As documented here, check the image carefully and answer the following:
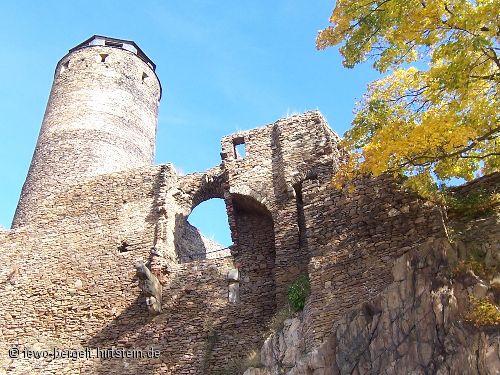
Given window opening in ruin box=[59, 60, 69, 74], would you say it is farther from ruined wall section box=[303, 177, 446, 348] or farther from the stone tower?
ruined wall section box=[303, 177, 446, 348]

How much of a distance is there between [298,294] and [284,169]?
4.08 meters

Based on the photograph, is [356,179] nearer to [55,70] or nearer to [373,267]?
[373,267]

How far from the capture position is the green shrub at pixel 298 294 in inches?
473

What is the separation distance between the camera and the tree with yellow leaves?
9.20 meters

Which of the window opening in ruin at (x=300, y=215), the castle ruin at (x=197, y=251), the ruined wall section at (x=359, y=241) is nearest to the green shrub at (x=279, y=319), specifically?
the castle ruin at (x=197, y=251)

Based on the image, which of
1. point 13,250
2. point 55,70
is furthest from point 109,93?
point 13,250

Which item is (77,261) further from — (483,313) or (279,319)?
(483,313)

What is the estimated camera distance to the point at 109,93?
22.6 metres

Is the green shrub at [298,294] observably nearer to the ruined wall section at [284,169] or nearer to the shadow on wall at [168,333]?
the ruined wall section at [284,169]

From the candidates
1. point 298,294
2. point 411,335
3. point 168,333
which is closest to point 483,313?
point 411,335

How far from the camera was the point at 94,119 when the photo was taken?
21.5 meters

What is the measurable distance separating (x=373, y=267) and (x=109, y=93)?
15.1 meters

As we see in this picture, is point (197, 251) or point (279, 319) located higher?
point (197, 251)

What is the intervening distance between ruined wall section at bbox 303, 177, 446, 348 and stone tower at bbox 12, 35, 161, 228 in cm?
995
